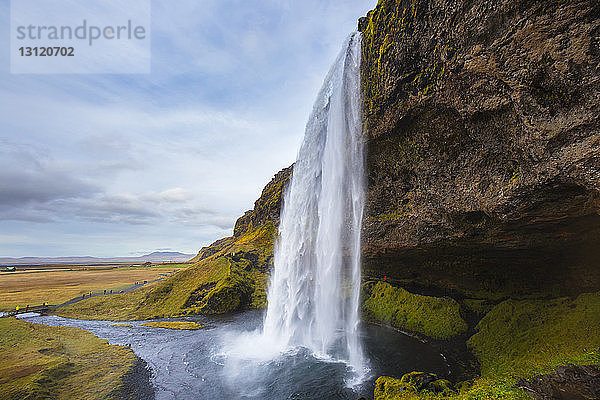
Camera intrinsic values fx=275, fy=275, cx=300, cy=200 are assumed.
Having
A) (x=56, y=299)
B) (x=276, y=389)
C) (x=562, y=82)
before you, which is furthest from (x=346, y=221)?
(x=56, y=299)

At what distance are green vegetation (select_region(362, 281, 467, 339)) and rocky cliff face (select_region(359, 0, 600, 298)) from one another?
2.16 m

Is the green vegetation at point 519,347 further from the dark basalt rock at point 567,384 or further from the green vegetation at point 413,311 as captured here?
the green vegetation at point 413,311

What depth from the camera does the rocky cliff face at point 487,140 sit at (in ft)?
28.6

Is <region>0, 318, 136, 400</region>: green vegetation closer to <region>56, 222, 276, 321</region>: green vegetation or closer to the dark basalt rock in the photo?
<region>56, 222, 276, 321</region>: green vegetation

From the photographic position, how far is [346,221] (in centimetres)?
2283

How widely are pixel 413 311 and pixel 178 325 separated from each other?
75.8 feet

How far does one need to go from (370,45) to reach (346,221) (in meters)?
12.8

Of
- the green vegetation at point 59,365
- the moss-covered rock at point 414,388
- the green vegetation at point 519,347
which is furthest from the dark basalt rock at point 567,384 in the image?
the green vegetation at point 59,365

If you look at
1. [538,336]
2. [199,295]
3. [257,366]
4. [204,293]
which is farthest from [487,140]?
[199,295]

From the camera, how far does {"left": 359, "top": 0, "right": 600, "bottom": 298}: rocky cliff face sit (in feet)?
28.6

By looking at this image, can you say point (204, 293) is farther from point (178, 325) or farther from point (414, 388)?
point (414, 388)

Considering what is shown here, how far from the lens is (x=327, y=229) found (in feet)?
75.9

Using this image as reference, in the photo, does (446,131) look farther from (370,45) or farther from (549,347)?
(549,347)

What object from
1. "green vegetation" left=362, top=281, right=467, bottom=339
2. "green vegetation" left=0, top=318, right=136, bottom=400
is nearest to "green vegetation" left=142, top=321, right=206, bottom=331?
"green vegetation" left=0, top=318, right=136, bottom=400
